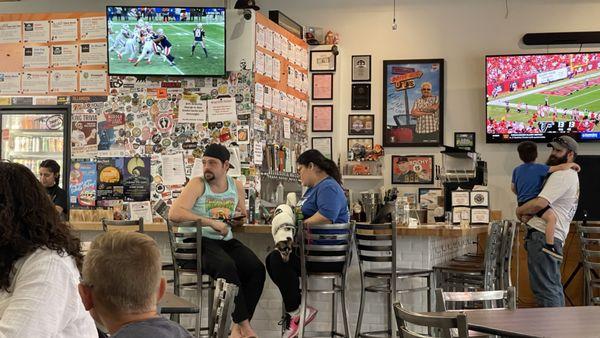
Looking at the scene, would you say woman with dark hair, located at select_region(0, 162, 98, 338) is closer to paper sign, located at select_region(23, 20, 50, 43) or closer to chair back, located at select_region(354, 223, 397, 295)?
chair back, located at select_region(354, 223, 397, 295)

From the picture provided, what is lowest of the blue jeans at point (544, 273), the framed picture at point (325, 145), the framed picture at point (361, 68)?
the blue jeans at point (544, 273)

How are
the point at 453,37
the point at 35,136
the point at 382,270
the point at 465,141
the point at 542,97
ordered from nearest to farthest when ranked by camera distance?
the point at 382,270
the point at 35,136
the point at 542,97
the point at 465,141
the point at 453,37

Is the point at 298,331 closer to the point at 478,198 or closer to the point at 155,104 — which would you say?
the point at 478,198

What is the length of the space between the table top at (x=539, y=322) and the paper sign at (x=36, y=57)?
6056 mm

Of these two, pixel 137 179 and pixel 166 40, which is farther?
pixel 137 179

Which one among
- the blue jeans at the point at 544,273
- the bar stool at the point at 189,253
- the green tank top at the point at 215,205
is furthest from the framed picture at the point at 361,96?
the bar stool at the point at 189,253

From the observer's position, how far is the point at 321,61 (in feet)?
32.0

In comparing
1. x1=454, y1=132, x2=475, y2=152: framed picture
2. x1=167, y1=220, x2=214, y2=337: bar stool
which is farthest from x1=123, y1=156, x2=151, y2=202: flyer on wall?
x1=454, y1=132, x2=475, y2=152: framed picture

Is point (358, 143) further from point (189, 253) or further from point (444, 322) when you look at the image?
point (444, 322)

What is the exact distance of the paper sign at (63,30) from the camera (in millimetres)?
8133

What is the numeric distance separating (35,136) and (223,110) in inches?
87.9

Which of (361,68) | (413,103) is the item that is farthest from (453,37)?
(361,68)

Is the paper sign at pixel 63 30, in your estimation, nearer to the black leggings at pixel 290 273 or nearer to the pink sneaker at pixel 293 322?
the black leggings at pixel 290 273

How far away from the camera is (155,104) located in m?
7.77
